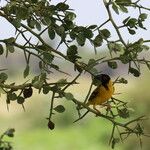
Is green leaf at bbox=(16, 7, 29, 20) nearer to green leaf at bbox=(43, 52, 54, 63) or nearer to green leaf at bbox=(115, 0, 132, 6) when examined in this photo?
green leaf at bbox=(43, 52, 54, 63)

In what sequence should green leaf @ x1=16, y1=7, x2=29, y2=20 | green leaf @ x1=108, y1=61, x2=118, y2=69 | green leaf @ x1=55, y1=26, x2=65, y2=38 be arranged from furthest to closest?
green leaf @ x1=108, y1=61, x2=118, y2=69 < green leaf @ x1=55, y1=26, x2=65, y2=38 < green leaf @ x1=16, y1=7, x2=29, y2=20

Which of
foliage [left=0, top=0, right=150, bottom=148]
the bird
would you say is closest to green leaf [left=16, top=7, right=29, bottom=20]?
foliage [left=0, top=0, right=150, bottom=148]

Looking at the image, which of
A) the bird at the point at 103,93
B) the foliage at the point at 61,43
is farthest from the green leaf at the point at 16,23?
the bird at the point at 103,93

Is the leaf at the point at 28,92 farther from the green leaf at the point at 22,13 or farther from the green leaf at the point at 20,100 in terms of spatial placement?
the green leaf at the point at 22,13

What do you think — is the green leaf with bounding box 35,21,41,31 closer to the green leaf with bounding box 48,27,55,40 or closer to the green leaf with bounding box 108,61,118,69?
the green leaf with bounding box 48,27,55,40

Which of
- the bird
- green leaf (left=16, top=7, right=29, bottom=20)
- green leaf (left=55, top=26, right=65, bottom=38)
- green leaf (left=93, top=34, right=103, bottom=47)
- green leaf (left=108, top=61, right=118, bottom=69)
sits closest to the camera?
green leaf (left=16, top=7, right=29, bottom=20)

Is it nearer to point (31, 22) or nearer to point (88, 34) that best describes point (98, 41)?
point (88, 34)

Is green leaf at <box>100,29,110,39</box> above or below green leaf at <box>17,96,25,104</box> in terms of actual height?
above

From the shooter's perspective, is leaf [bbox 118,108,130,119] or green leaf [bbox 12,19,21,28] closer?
green leaf [bbox 12,19,21,28]

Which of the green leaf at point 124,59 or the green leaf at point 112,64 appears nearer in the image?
the green leaf at point 124,59

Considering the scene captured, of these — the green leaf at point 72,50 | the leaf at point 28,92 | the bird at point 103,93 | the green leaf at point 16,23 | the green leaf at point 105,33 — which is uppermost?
the bird at point 103,93

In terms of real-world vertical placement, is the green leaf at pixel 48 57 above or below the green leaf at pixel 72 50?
below

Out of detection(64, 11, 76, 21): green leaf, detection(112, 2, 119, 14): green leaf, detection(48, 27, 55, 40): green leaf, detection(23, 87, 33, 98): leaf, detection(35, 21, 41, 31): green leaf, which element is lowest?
detection(23, 87, 33, 98): leaf

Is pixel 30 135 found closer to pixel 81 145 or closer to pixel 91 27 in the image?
pixel 81 145
